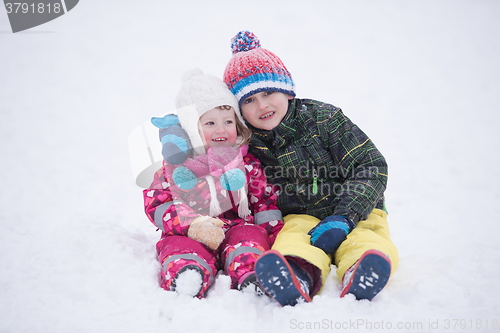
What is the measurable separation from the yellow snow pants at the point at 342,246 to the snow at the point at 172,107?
0.27ft

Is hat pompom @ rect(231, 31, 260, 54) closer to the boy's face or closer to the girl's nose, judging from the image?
the boy's face

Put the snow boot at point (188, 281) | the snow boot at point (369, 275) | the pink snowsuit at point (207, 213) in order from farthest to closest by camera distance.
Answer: the pink snowsuit at point (207, 213) → the snow boot at point (188, 281) → the snow boot at point (369, 275)

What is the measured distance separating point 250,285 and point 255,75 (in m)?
1.02

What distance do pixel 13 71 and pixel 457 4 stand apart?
7407 mm

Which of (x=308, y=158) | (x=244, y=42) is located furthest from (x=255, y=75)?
(x=308, y=158)

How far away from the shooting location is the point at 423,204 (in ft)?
11.0

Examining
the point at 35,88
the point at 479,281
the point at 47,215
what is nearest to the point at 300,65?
the point at 35,88

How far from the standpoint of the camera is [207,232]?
1646 mm

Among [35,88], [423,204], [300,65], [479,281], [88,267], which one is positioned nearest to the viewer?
[479,281]

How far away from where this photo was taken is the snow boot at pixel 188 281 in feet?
4.75

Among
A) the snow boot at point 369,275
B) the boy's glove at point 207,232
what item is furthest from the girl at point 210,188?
the snow boot at point 369,275

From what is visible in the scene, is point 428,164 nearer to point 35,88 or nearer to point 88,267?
point 88,267

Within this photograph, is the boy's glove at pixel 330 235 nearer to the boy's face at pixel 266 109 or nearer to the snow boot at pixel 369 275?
the snow boot at pixel 369 275

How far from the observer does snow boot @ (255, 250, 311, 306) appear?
4.19ft
